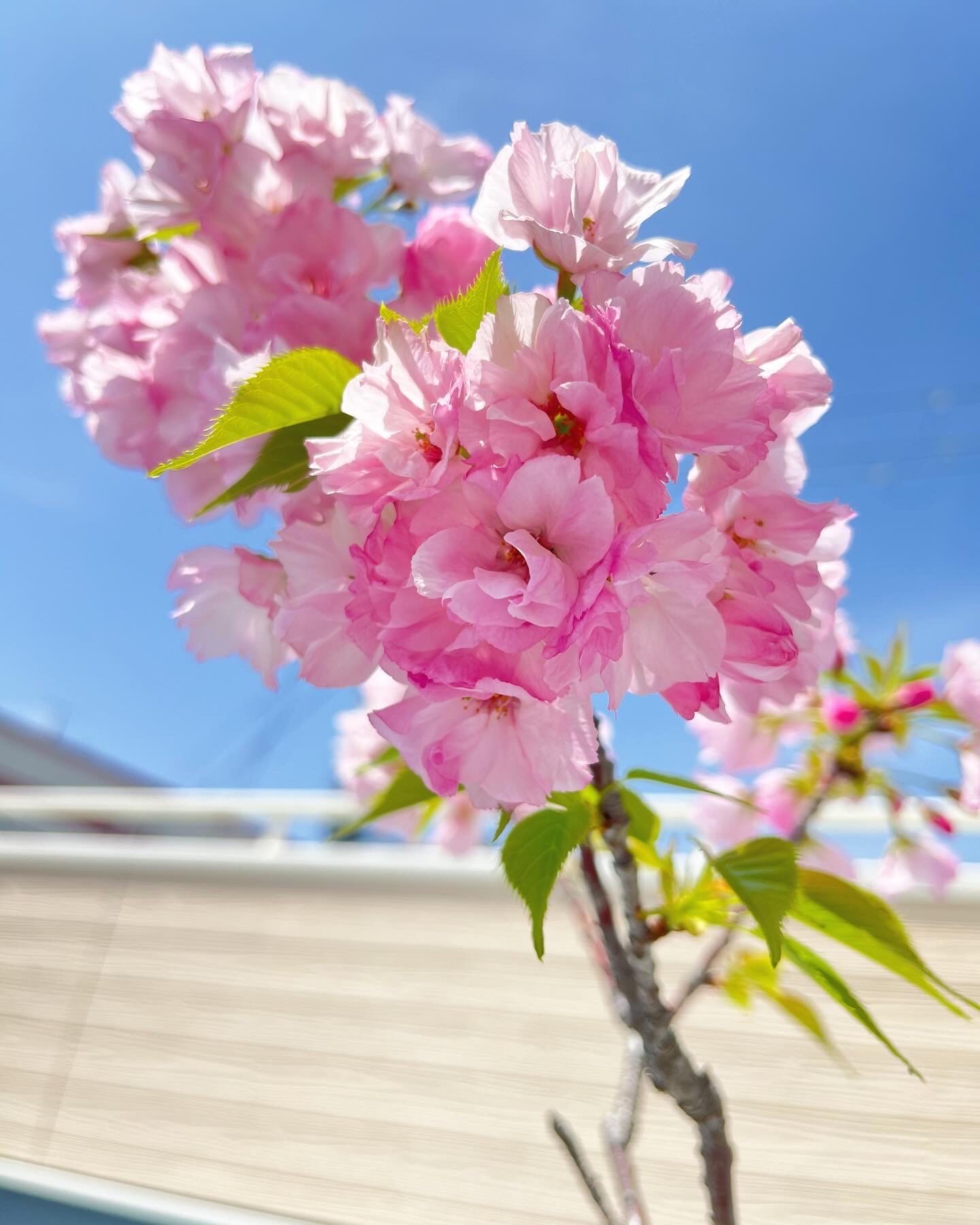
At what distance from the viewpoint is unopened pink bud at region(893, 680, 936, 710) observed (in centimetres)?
80

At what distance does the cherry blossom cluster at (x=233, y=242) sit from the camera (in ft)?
1.36

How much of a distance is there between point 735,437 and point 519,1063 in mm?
1403

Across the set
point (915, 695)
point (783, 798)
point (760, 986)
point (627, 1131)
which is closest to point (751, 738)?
point (783, 798)

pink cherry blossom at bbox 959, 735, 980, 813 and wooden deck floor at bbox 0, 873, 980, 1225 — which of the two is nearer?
pink cherry blossom at bbox 959, 735, 980, 813

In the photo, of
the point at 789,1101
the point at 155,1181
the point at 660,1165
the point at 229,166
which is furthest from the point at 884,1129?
the point at 229,166

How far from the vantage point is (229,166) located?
0.44 metres

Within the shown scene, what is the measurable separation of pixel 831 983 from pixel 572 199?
1.20 ft

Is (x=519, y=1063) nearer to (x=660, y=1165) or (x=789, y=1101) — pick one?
(x=660, y=1165)

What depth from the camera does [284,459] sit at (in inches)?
14.1

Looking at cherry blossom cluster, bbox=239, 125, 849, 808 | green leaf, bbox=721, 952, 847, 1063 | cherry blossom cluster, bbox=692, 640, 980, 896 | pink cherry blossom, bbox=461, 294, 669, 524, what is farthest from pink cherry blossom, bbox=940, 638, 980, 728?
pink cherry blossom, bbox=461, 294, 669, 524

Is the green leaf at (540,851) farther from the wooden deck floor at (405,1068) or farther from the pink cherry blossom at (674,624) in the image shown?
the wooden deck floor at (405,1068)

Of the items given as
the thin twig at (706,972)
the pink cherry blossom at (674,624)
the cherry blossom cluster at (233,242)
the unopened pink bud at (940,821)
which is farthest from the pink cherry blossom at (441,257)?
the unopened pink bud at (940,821)

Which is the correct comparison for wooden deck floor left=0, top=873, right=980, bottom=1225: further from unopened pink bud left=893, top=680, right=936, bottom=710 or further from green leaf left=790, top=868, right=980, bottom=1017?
green leaf left=790, top=868, right=980, bottom=1017

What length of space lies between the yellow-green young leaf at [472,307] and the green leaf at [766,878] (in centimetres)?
25
